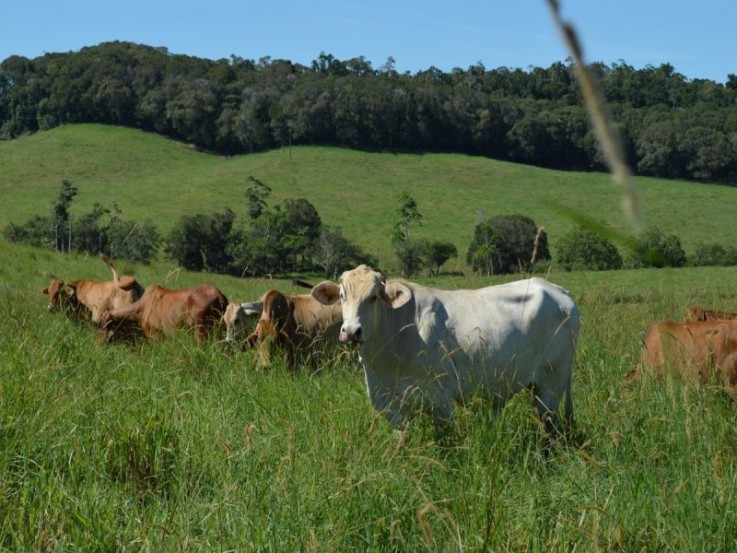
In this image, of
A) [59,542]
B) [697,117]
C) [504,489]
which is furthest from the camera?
[504,489]

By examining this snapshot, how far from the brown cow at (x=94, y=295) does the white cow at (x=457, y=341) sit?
7.45m

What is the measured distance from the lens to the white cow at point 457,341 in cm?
668

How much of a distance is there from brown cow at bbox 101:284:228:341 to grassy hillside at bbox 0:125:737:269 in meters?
48.2

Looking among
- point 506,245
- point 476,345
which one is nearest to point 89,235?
point 506,245

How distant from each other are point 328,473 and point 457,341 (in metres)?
2.52

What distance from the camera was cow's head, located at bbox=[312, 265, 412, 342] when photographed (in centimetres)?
673

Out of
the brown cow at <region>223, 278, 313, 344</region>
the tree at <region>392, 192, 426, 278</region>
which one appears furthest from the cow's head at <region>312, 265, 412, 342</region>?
the tree at <region>392, 192, 426, 278</region>

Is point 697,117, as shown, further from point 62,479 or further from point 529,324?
point 529,324

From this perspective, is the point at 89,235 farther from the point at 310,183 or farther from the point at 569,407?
the point at 569,407

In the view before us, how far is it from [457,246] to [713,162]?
64.7 metres

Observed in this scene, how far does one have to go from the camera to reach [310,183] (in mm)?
90125

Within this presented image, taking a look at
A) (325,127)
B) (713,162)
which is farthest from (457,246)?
(713,162)

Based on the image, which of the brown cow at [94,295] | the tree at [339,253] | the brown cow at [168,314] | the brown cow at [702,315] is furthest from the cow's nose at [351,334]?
the tree at [339,253]

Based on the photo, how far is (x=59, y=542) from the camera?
12.7 feet
